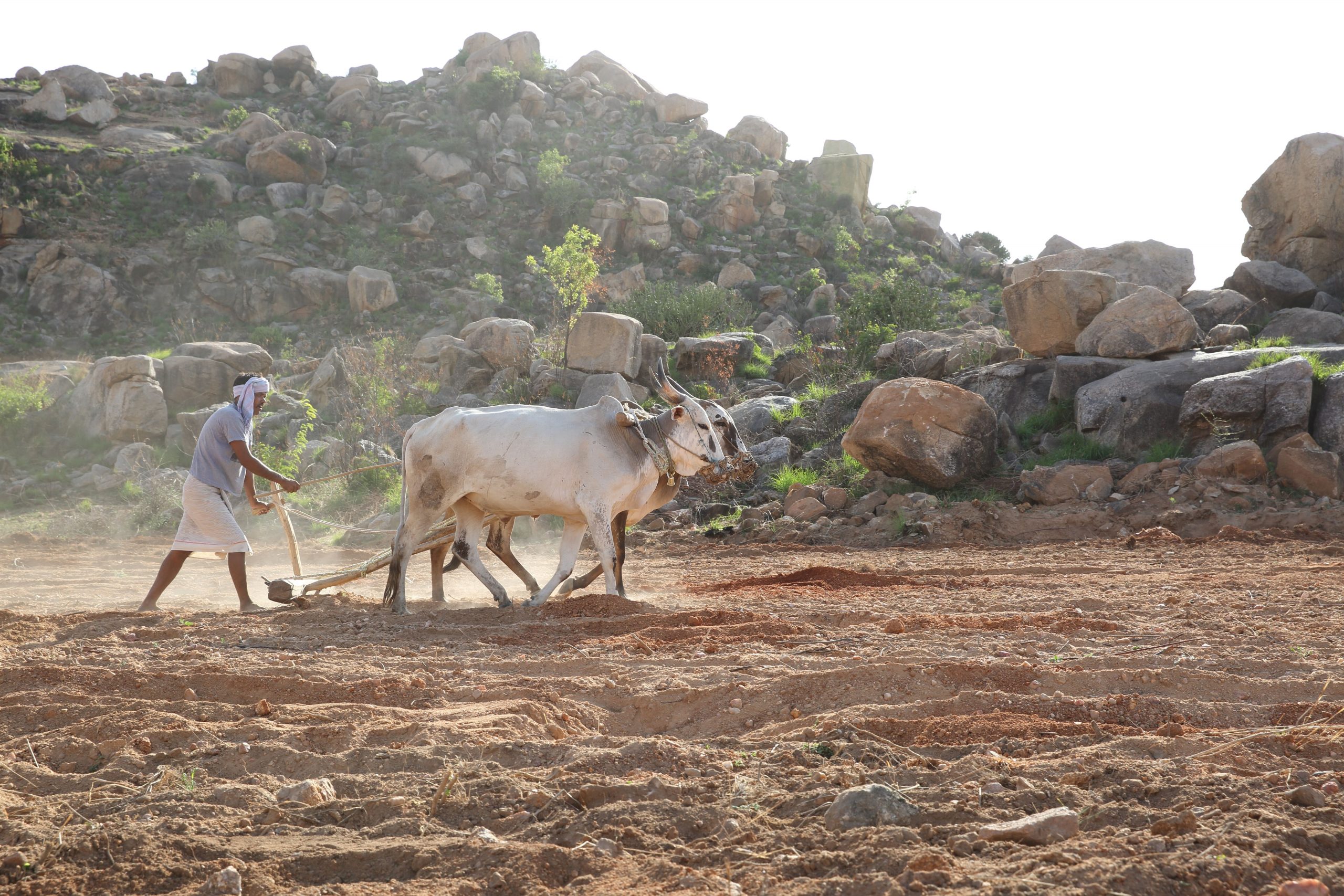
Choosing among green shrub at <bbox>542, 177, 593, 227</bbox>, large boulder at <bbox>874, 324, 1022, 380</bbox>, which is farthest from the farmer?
green shrub at <bbox>542, 177, 593, 227</bbox>

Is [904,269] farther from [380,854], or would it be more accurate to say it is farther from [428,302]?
[380,854]

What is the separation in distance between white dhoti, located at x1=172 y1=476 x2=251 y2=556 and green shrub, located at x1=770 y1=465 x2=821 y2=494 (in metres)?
7.61

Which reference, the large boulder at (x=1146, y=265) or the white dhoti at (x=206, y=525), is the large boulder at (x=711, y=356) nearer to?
the large boulder at (x=1146, y=265)

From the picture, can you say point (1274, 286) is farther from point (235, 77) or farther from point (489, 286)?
point (235, 77)

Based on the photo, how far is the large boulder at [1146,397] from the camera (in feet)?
41.3

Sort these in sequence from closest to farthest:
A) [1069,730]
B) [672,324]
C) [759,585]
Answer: [1069,730] → [759,585] → [672,324]

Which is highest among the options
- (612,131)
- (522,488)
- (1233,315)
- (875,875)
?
(612,131)

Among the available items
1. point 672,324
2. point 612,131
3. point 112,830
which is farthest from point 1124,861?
point 612,131

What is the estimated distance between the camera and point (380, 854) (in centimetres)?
289

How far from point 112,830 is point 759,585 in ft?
20.5

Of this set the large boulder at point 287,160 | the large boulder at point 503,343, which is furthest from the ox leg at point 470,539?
the large boulder at point 287,160

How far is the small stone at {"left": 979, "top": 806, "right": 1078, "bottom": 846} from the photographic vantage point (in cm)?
274

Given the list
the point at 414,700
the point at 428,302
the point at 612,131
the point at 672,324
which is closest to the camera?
the point at 414,700

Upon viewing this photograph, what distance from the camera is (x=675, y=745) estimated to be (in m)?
3.70
